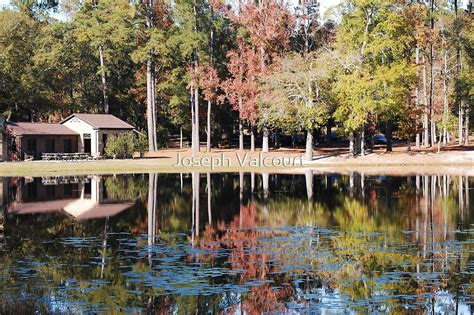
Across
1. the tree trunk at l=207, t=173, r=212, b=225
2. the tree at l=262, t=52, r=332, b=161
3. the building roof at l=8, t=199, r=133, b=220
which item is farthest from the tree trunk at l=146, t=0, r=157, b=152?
the building roof at l=8, t=199, r=133, b=220

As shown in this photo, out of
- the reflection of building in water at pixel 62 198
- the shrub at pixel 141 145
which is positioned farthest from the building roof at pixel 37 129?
the reflection of building in water at pixel 62 198

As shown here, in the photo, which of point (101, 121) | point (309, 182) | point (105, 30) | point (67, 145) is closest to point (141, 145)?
point (101, 121)

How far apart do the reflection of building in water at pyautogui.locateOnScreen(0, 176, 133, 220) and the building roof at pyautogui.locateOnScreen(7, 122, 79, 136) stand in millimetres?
18664

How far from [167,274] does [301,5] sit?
178 ft

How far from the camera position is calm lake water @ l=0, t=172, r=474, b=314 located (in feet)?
48.2

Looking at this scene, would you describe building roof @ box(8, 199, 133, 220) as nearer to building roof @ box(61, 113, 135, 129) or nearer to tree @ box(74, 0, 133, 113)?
building roof @ box(61, 113, 135, 129)

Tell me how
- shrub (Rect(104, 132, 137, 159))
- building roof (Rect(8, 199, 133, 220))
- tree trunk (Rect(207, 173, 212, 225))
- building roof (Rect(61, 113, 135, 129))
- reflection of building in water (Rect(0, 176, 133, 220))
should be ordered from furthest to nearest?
building roof (Rect(61, 113, 135, 129)) → shrub (Rect(104, 132, 137, 159)) → reflection of building in water (Rect(0, 176, 133, 220)) → building roof (Rect(8, 199, 133, 220)) → tree trunk (Rect(207, 173, 212, 225))

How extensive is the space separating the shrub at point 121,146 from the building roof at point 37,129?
5.15 m

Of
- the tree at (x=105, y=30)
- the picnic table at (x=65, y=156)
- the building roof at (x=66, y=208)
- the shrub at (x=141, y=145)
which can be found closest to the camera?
the building roof at (x=66, y=208)

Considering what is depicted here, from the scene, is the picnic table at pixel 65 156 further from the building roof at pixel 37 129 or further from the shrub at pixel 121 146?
the building roof at pixel 37 129

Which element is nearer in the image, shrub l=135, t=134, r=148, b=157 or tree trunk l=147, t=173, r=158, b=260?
tree trunk l=147, t=173, r=158, b=260

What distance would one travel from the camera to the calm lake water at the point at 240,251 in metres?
14.7

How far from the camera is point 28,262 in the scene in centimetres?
1891

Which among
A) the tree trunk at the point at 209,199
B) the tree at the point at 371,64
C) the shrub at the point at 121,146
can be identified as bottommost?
the tree trunk at the point at 209,199
